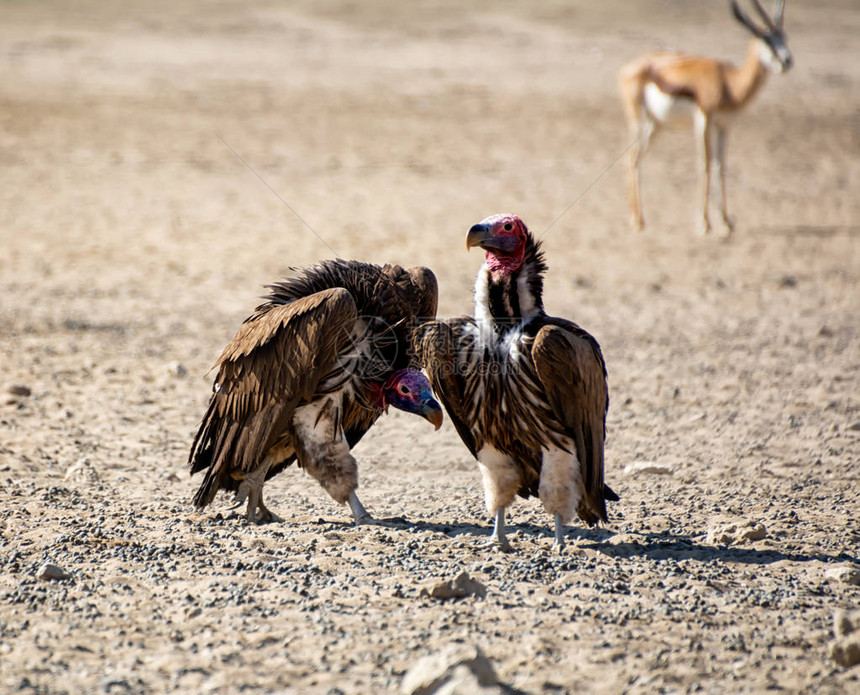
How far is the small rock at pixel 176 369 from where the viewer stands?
311 inches

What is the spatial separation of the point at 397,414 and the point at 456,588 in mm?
3218

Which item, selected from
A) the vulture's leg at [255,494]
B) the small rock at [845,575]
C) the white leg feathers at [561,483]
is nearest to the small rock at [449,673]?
the white leg feathers at [561,483]

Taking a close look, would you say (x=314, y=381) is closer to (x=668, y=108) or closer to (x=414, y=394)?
(x=414, y=394)

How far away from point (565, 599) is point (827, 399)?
377 cm

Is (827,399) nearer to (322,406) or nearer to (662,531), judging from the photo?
(662,531)

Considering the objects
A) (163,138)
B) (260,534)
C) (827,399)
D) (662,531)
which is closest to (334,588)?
(260,534)

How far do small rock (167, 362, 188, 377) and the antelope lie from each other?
283 inches

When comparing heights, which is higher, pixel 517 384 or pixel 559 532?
pixel 517 384

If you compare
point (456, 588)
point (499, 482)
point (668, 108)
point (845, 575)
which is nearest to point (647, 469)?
point (499, 482)

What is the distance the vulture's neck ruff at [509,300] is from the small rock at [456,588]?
1047mm

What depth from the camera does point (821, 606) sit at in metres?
4.16

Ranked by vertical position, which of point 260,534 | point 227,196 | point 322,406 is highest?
point 227,196

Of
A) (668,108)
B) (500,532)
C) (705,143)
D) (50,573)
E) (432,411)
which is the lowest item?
(50,573)

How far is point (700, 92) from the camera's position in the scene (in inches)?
547
